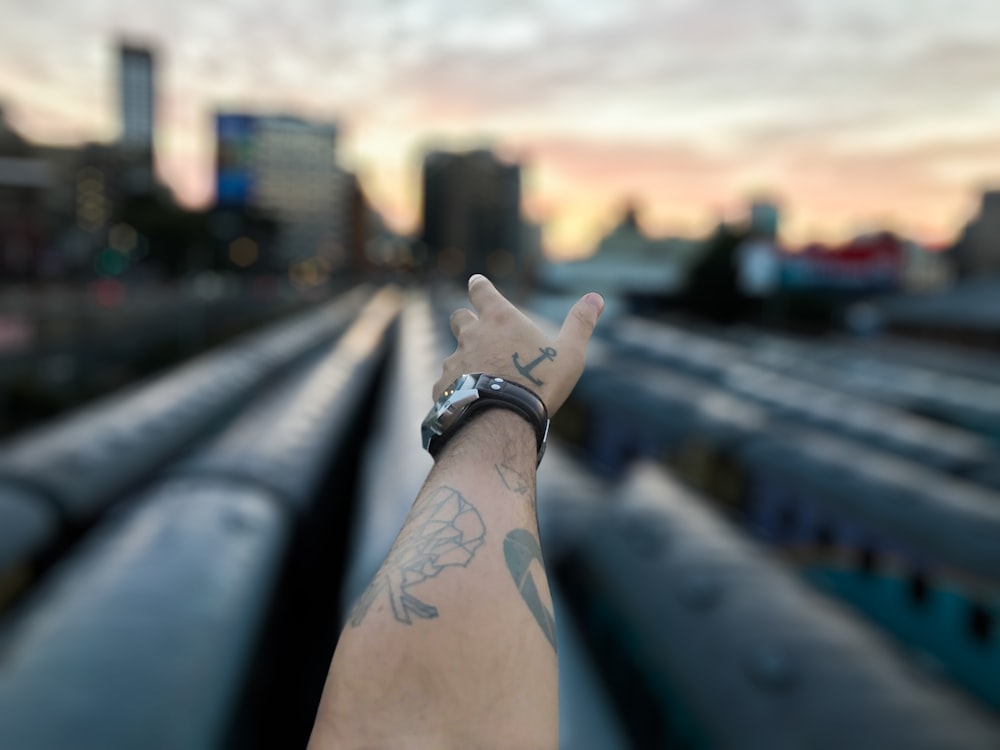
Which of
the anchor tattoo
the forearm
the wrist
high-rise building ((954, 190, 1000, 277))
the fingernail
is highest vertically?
high-rise building ((954, 190, 1000, 277))

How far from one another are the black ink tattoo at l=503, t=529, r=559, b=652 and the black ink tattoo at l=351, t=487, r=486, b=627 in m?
0.06

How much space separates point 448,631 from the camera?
1238mm

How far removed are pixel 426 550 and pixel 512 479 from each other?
26cm

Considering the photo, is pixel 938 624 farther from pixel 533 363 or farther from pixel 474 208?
pixel 474 208

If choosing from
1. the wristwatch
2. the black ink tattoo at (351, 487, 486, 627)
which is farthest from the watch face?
the black ink tattoo at (351, 487, 486, 627)

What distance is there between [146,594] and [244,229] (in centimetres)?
10905

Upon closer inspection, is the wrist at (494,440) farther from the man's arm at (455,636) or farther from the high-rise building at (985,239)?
the high-rise building at (985,239)

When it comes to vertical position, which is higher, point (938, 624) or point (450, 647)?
point (450, 647)

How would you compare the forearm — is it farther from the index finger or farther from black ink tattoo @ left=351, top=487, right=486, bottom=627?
the index finger

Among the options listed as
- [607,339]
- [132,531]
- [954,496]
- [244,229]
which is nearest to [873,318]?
[607,339]

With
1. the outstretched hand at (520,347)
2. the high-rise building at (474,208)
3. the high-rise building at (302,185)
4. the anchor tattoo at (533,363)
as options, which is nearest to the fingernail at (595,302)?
the outstretched hand at (520,347)

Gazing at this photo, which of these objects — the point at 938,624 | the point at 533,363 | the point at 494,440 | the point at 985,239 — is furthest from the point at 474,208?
the point at 494,440

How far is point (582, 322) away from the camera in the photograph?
5.72ft

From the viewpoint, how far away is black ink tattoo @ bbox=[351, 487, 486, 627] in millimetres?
1268
